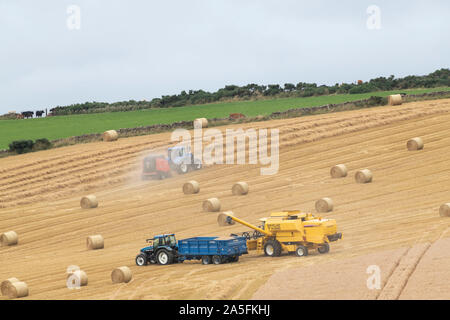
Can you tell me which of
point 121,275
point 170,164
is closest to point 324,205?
point 121,275

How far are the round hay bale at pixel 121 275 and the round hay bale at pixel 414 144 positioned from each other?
77.8 ft

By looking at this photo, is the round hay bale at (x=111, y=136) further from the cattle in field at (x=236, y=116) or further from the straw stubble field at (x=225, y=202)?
the cattle in field at (x=236, y=116)

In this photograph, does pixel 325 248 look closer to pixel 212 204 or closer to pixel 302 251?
pixel 302 251

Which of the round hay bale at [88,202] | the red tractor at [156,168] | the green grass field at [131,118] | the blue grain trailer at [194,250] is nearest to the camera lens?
the blue grain trailer at [194,250]

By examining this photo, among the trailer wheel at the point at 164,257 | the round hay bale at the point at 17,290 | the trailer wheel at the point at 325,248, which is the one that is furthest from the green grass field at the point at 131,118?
the trailer wheel at the point at 325,248

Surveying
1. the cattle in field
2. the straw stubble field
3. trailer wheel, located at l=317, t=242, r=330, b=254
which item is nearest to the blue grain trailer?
the straw stubble field

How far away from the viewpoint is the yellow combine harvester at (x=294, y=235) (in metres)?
26.9

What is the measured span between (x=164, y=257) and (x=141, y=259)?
2.63 feet

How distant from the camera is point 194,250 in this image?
89.0 ft

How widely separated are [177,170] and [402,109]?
17.7 metres

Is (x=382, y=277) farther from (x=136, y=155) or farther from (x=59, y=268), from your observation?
(x=136, y=155)

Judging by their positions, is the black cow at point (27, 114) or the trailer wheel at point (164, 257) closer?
the trailer wheel at point (164, 257)

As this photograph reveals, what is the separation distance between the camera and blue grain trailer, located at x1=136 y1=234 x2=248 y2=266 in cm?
2673

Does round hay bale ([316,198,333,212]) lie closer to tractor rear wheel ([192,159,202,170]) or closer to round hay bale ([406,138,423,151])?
round hay bale ([406,138,423,151])
